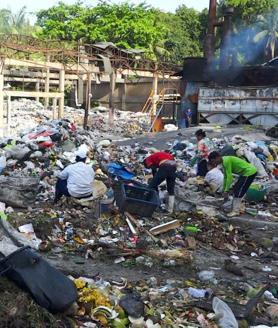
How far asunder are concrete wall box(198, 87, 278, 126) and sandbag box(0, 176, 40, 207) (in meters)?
11.2

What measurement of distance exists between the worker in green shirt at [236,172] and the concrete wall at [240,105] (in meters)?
9.51

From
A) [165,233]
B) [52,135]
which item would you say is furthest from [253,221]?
[52,135]

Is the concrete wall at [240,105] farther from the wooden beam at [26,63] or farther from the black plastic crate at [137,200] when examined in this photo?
the black plastic crate at [137,200]

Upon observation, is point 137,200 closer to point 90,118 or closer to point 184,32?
point 90,118

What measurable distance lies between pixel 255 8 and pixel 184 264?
111ft

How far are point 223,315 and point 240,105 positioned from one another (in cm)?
1433

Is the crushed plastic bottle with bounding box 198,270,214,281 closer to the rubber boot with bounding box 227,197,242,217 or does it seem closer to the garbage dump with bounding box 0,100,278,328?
the garbage dump with bounding box 0,100,278,328

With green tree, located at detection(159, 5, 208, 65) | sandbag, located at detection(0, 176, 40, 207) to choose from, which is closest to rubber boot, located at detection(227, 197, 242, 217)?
sandbag, located at detection(0, 176, 40, 207)

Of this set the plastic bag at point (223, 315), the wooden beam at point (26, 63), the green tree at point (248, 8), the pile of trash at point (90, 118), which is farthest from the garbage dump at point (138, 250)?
the green tree at point (248, 8)

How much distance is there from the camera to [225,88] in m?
18.0

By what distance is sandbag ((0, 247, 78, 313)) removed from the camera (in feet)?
12.9

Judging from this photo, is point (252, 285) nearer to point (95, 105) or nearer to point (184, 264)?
point (184, 264)

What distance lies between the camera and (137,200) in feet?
24.5

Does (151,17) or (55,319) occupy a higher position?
(151,17)
